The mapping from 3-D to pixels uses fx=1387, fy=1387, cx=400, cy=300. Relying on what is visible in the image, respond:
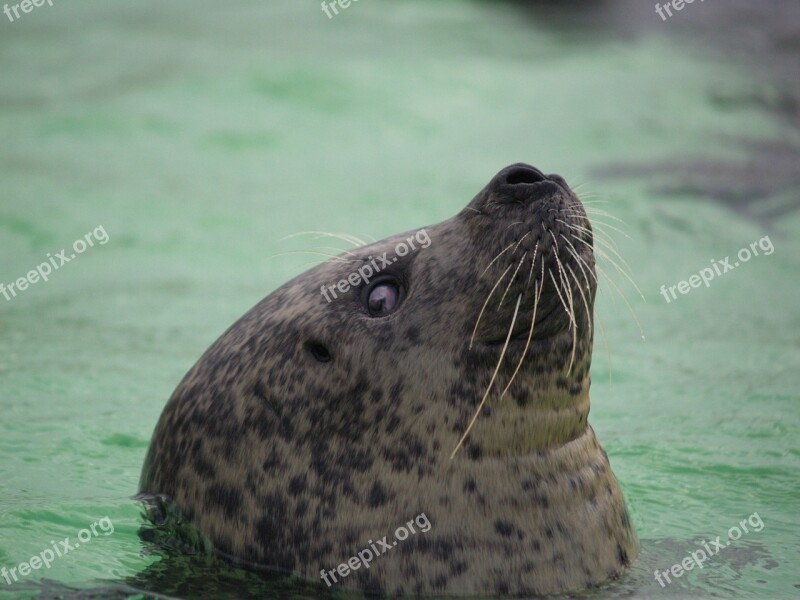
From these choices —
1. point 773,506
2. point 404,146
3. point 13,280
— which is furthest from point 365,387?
point 404,146

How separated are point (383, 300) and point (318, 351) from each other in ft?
0.84

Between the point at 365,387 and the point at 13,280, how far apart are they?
18.3ft

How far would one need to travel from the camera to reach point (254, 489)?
4.17 meters

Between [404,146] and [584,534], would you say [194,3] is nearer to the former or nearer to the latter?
[404,146]
